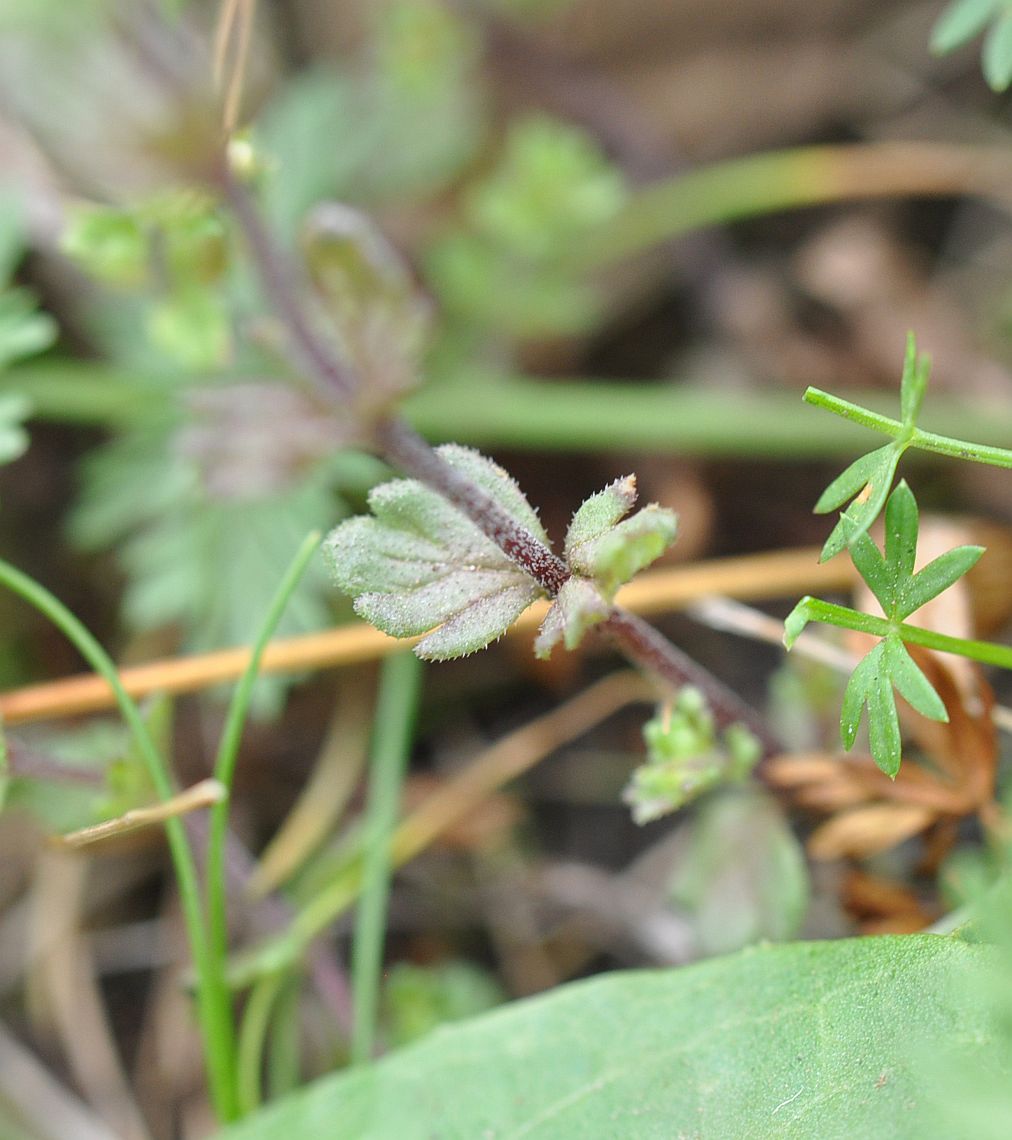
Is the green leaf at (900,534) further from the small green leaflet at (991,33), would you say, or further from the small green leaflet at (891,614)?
the small green leaflet at (991,33)

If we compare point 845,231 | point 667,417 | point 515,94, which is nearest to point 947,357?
point 845,231

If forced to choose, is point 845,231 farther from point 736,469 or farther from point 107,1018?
Answer: point 107,1018

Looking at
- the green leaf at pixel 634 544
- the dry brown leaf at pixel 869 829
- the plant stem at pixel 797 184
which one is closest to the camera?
the green leaf at pixel 634 544

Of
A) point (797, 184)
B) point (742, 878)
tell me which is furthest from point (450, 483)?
point (797, 184)

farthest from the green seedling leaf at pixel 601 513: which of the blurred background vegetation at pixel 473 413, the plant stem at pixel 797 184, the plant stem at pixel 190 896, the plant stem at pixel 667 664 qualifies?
the plant stem at pixel 797 184

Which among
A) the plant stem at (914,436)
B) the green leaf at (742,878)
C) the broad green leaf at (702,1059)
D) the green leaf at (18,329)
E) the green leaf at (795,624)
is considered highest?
the green leaf at (18,329)

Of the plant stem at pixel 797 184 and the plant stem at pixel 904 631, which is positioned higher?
the plant stem at pixel 904 631
